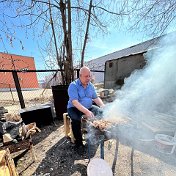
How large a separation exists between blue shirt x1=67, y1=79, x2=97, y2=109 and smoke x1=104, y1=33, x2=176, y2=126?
48.7 inches

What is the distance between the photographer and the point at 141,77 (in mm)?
4930

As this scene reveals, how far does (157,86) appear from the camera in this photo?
448 centimetres

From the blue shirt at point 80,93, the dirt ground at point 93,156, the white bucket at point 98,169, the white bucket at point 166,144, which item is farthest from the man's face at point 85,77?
the white bucket at point 166,144

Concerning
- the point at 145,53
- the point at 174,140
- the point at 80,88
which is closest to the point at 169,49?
the point at 145,53

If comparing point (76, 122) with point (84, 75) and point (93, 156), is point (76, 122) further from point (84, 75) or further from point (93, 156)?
point (84, 75)

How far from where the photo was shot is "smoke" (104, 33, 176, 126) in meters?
4.12

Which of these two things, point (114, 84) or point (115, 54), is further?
point (115, 54)

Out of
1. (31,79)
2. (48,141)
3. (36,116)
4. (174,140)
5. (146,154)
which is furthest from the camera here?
(31,79)

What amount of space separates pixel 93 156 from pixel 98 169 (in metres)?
0.62

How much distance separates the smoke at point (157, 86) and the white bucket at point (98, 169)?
195 cm

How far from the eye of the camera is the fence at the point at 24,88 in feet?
15.0

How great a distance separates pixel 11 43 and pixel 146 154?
12.8 ft

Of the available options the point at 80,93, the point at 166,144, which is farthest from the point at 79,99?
the point at 166,144

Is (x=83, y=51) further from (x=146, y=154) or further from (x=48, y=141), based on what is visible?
(x=146, y=154)
